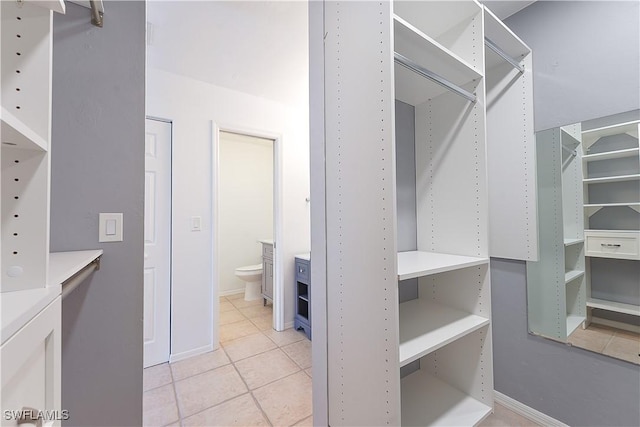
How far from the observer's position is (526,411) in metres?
1.65

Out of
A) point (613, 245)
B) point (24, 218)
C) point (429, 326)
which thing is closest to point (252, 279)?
point (429, 326)

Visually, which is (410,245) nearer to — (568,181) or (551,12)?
(568,181)

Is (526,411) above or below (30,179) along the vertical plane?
below

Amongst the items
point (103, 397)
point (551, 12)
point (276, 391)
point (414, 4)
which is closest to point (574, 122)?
point (551, 12)

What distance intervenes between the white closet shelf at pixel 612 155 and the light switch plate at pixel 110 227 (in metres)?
2.47

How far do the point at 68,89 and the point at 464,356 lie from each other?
2.14 metres

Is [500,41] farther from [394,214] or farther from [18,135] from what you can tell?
[18,135]

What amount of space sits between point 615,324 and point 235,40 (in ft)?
Answer: 9.78

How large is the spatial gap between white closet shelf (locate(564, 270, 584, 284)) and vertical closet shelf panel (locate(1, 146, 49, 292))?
7.63 feet

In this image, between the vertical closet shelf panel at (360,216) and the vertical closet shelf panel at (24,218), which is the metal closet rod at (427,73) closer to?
the vertical closet shelf panel at (360,216)

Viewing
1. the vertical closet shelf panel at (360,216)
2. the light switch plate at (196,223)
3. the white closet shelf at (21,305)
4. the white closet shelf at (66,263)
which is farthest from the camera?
the light switch plate at (196,223)

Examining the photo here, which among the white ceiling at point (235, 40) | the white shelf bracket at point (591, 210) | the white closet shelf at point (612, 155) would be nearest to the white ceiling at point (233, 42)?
the white ceiling at point (235, 40)

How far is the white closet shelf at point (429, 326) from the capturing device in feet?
3.12

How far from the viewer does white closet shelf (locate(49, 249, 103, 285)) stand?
626 mm
